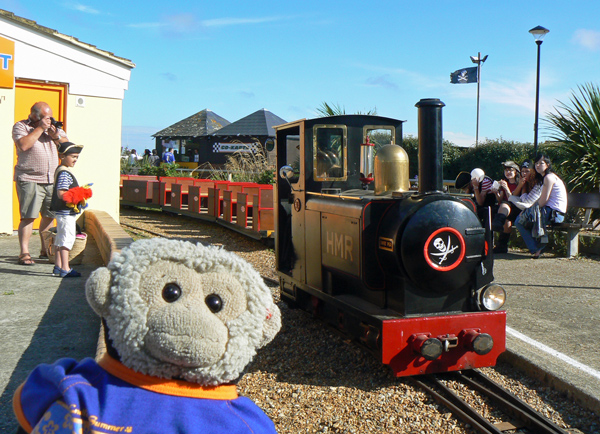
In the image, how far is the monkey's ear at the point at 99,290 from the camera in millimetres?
1585

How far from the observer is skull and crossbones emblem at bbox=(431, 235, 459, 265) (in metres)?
4.27

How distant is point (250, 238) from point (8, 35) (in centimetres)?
548

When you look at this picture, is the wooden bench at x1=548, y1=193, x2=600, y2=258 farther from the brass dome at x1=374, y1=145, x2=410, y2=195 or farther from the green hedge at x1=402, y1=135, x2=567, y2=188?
the green hedge at x1=402, y1=135, x2=567, y2=188

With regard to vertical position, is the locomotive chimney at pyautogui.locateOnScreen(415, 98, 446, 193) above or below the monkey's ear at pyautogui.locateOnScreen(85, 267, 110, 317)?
above

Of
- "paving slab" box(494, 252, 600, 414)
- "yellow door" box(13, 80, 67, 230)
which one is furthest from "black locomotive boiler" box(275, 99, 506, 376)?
"yellow door" box(13, 80, 67, 230)

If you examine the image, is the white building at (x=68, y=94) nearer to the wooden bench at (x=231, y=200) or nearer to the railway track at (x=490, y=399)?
the wooden bench at (x=231, y=200)

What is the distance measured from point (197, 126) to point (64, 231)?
35.7m

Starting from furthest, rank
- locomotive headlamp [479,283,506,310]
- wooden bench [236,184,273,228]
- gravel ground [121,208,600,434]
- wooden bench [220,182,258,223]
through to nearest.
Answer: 1. wooden bench [220,182,258,223]
2. wooden bench [236,184,273,228]
3. locomotive headlamp [479,283,506,310]
4. gravel ground [121,208,600,434]

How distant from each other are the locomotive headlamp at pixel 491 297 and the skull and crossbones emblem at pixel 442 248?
49cm

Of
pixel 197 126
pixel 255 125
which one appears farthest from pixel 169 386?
pixel 197 126

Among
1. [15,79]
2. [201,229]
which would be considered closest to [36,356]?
[15,79]

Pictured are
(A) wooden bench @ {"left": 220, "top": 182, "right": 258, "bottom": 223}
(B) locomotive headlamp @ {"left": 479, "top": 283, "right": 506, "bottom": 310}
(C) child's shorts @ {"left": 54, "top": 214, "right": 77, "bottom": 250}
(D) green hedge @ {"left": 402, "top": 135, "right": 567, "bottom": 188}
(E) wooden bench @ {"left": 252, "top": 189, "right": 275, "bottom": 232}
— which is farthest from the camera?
(D) green hedge @ {"left": 402, "top": 135, "right": 567, "bottom": 188}

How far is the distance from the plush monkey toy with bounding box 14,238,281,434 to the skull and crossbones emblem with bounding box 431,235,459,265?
280 centimetres

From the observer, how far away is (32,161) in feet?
22.3
